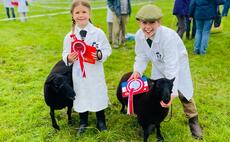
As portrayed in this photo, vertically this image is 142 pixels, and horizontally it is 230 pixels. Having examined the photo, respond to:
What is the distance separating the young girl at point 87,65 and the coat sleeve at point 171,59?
74cm

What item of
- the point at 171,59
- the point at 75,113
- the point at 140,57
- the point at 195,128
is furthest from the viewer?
the point at 75,113

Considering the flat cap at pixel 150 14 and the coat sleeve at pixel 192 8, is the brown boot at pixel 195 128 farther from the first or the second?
the coat sleeve at pixel 192 8

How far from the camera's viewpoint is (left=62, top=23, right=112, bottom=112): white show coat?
4039 mm

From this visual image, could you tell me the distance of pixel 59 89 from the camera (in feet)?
12.9

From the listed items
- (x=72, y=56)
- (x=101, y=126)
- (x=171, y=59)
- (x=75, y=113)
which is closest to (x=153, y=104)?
(x=171, y=59)

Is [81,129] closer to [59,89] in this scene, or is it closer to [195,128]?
[59,89]

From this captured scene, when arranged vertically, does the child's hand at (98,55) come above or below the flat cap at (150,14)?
below

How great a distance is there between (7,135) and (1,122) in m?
0.45

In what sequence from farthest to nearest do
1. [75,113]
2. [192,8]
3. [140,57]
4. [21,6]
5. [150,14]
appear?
[21,6]
[192,8]
[75,113]
[140,57]
[150,14]

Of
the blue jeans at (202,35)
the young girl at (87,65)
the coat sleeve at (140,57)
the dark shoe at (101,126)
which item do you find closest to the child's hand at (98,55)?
the young girl at (87,65)

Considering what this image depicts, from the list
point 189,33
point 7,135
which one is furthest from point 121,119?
point 189,33

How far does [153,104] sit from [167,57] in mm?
536

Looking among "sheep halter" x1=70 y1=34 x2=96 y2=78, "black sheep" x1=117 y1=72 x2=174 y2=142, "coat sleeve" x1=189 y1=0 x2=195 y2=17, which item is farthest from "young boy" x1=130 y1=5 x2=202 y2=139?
"coat sleeve" x1=189 y1=0 x2=195 y2=17

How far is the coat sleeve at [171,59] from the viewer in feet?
12.0
